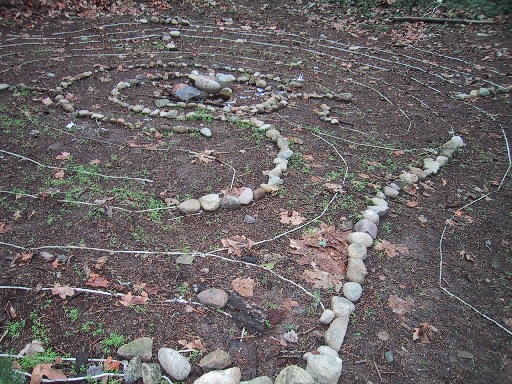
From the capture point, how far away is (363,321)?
2676mm

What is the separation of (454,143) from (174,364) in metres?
3.96

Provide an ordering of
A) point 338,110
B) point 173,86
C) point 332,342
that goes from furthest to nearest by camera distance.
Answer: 1. point 173,86
2. point 338,110
3. point 332,342

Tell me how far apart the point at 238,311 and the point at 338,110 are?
12.2 ft

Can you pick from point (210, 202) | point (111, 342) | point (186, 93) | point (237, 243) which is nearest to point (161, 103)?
point (186, 93)

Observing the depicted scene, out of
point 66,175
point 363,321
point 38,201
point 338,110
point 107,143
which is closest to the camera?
point 363,321

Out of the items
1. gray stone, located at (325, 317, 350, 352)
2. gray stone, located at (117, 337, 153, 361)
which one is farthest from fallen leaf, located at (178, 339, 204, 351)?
gray stone, located at (325, 317, 350, 352)

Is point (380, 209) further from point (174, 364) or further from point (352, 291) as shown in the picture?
point (174, 364)

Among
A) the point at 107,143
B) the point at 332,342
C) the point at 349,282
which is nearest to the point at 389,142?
the point at 349,282

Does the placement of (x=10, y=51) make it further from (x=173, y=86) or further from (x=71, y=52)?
(x=173, y=86)

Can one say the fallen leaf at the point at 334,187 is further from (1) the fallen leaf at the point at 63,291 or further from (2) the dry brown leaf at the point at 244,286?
(1) the fallen leaf at the point at 63,291

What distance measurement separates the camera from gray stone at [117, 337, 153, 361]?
7.66 feet

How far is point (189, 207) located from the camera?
355 cm

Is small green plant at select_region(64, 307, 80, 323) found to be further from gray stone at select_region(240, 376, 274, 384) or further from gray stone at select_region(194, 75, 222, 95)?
gray stone at select_region(194, 75, 222, 95)

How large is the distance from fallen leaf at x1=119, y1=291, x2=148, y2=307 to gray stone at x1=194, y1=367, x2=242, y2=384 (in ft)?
2.30
